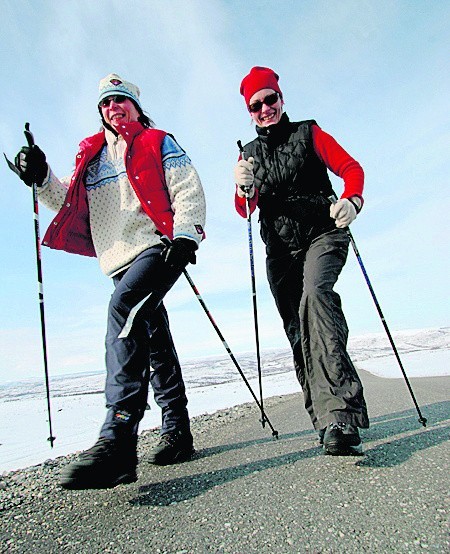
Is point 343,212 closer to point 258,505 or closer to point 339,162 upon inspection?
point 339,162

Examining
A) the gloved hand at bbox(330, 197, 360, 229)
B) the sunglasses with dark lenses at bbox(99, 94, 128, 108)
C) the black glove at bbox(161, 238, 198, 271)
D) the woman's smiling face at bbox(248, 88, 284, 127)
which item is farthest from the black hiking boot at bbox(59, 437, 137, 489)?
the woman's smiling face at bbox(248, 88, 284, 127)

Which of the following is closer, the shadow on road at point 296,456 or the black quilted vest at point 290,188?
the shadow on road at point 296,456

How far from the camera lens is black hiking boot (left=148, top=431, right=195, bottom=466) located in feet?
9.04

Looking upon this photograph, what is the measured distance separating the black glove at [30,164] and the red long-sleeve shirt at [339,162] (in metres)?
2.00

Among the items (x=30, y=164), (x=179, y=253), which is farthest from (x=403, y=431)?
(x=30, y=164)

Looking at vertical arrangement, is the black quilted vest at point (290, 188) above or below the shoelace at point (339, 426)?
above

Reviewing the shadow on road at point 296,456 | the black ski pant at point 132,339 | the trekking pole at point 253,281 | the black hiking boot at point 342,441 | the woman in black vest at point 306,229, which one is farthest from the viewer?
the trekking pole at point 253,281

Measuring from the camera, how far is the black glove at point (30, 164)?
2.94 meters

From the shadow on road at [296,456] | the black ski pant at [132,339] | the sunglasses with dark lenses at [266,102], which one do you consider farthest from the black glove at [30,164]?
the shadow on road at [296,456]

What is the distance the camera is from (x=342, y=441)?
2.33 meters

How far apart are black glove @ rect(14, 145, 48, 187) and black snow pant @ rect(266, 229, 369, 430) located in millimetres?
1912

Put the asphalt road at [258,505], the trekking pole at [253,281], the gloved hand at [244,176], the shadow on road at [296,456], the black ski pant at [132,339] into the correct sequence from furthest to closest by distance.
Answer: the trekking pole at [253,281], the gloved hand at [244,176], the black ski pant at [132,339], the shadow on road at [296,456], the asphalt road at [258,505]

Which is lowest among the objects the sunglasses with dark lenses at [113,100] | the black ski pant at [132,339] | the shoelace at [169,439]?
the shoelace at [169,439]

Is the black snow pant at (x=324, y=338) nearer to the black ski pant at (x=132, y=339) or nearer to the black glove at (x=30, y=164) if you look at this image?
the black ski pant at (x=132, y=339)
